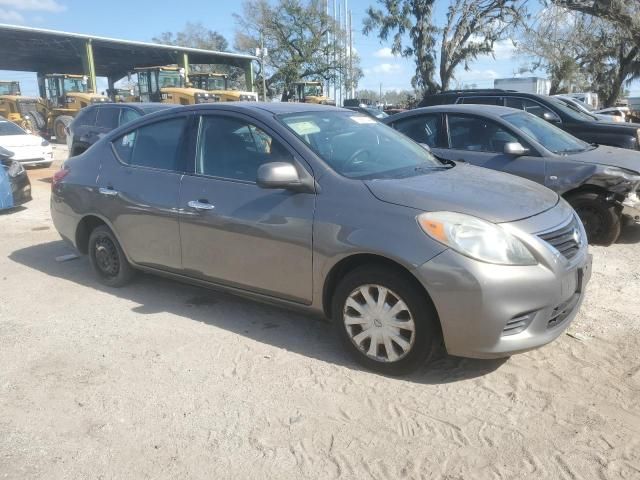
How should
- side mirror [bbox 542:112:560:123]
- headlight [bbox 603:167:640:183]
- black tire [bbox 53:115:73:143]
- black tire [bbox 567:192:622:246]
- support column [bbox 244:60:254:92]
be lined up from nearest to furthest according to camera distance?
headlight [bbox 603:167:640:183]
black tire [bbox 567:192:622:246]
side mirror [bbox 542:112:560:123]
black tire [bbox 53:115:73:143]
support column [bbox 244:60:254:92]

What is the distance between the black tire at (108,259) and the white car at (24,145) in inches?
412

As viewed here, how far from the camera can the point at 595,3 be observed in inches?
878

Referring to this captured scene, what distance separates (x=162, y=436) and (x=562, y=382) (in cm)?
227

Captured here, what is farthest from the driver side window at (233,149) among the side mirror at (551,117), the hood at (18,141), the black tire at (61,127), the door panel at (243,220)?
the black tire at (61,127)

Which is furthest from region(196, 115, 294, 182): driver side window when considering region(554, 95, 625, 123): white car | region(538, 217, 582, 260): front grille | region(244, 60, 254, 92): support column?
region(244, 60, 254, 92): support column

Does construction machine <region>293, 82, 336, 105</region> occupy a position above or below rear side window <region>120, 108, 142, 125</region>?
above

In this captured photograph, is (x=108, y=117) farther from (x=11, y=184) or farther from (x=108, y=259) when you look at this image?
(x=108, y=259)

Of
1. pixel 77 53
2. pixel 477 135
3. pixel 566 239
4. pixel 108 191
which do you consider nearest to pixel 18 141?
pixel 108 191

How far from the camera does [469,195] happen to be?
11.0 feet

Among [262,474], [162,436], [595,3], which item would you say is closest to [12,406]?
[162,436]

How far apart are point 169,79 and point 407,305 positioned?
74.5 ft

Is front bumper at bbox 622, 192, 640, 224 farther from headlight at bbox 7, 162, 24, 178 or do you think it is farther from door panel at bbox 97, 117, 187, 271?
headlight at bbox 7, 162, 24, 178

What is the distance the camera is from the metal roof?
110 feet

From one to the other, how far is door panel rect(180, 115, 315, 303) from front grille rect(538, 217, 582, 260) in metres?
1.40
